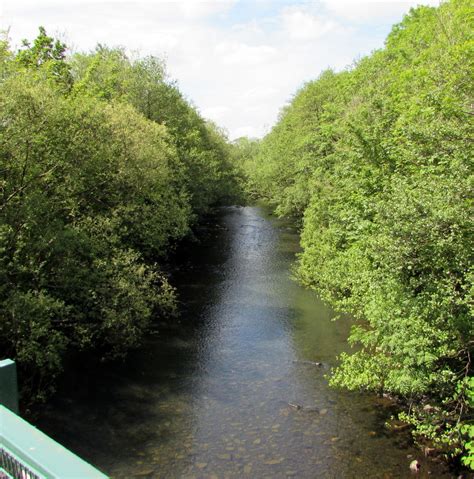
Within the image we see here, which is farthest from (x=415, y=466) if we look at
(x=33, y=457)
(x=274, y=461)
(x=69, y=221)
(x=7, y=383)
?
(x=69, y=221)

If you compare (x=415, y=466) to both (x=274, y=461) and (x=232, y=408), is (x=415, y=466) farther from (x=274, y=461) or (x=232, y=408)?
(x=232, y=408)

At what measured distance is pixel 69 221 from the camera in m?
20.5

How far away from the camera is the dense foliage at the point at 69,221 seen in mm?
15195

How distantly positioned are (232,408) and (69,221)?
10.9 m

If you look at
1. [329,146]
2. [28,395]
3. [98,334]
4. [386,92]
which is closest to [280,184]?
[329,146]

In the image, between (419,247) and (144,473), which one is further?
(144,473)

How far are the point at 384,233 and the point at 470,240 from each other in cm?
189

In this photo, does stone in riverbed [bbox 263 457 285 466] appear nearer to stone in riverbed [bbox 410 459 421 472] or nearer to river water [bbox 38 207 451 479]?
river water [bbox 38 207 451 479]

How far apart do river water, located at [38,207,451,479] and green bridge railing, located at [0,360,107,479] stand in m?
10.2

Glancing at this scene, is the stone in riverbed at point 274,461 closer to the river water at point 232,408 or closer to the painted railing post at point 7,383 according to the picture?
the river water at point 232,408

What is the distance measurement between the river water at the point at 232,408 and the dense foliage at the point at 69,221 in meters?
1.79

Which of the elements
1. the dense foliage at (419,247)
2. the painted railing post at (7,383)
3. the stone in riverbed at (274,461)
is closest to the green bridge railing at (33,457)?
the painted railing post at (7,383)

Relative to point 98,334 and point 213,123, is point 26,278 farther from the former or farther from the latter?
point 213,123

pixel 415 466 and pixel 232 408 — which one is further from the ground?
pixel 232 408
